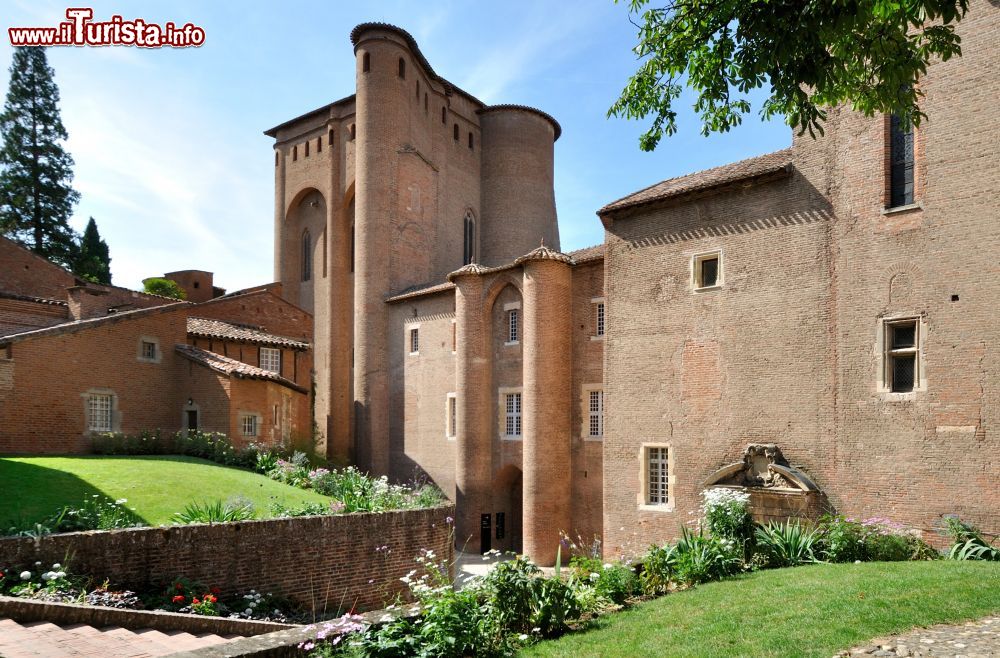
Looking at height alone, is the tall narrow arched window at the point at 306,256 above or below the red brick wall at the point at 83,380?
above

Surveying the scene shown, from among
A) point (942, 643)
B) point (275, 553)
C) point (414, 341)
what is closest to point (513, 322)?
point (414, 341)

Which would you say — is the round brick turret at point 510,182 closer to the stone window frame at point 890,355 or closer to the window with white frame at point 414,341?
the window with white frame at point 414,341

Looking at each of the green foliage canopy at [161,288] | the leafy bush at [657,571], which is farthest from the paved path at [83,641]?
the green foliage canopy at [161,288]

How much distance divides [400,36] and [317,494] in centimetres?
2359

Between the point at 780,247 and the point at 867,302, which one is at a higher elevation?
the point at 780,247

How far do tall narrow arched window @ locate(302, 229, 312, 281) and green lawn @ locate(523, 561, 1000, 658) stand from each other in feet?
110

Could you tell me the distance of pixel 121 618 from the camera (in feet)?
31.7

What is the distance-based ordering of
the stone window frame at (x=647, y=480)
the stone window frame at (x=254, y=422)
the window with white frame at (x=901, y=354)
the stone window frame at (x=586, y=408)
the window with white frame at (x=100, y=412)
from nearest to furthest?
the window with white frame at (x=901, y=354)
the stone window frame at (x=647, y=480)
the window with white frame at (x=100, y=412)
the stone window frame at (x=586, y=408)
the stone window frame at (x=254, y=422)

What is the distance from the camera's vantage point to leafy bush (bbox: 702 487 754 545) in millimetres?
13180

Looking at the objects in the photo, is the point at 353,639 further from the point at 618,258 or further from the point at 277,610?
the point at 618,258

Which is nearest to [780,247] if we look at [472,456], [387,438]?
[472,456]

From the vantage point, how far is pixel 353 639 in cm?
680

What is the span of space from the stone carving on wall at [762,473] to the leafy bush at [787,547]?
2.47 metres

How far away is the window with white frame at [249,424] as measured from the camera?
78.3ft
